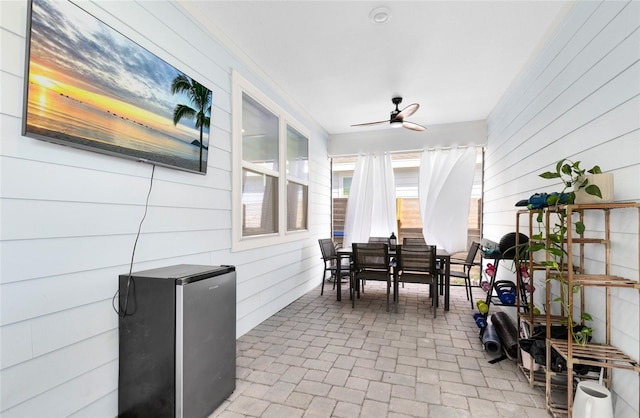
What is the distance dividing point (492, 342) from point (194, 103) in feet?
10.5

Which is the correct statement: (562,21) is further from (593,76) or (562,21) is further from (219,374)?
(219,374)

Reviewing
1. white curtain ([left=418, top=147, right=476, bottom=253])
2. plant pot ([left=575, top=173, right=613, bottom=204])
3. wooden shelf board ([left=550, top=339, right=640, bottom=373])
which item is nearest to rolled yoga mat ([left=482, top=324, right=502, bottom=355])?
wooden shelf board ([left=550, top=339, right=640, bottom=373])

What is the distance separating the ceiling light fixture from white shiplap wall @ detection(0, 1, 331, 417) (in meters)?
1.44

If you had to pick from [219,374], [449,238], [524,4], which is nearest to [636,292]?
[524,4]

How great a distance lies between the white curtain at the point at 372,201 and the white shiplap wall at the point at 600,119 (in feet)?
8.81

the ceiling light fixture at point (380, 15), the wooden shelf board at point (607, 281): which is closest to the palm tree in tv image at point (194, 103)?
the ceiling light fixture at point (380, 15)

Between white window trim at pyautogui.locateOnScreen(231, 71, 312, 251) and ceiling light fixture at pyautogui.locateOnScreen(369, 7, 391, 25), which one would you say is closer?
ceiling light fixture at pyautogui.locateOnScreen(369, 7, 391, 25)

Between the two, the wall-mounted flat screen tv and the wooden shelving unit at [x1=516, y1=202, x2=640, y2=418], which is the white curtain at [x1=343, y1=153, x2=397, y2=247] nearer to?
the wooden shelving unit at [x1=516, y1=202, x2=640, y2=418]

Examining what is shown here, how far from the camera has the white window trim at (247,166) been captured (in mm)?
2871

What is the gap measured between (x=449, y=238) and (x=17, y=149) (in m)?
5.41

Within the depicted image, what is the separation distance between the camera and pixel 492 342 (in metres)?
2.57

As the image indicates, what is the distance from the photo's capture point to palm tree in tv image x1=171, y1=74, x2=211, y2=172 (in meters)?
2.10

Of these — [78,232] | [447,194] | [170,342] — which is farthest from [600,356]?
[447,194]

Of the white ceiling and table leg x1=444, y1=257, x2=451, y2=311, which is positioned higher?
the white ceiling
